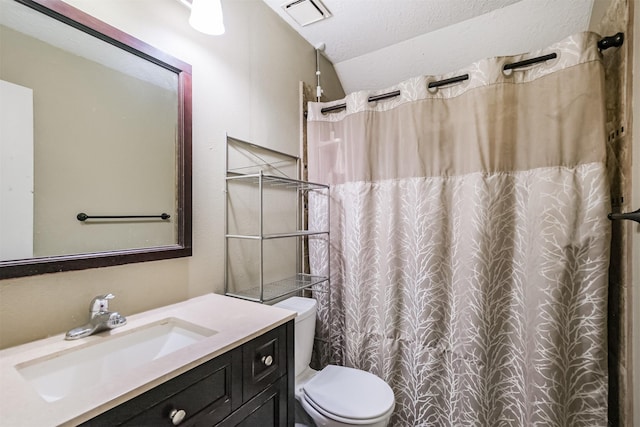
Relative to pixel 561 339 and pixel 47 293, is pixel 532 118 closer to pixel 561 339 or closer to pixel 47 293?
pixel 561 339

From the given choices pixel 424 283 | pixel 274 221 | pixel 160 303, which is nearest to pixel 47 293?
pixel 160 303

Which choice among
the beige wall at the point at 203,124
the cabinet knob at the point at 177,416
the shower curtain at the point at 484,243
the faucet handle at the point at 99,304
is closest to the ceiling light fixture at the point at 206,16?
the beige wall at the point at 203,124

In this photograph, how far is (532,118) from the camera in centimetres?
138

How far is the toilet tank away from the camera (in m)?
1.44

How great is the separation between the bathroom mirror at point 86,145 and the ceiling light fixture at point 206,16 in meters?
0.19

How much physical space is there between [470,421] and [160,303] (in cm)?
163

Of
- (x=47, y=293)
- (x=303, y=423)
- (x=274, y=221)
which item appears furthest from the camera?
(x=274, y=221)

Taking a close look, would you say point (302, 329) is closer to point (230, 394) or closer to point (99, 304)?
point (230, 394)

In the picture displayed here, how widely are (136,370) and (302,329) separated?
0.89 meters

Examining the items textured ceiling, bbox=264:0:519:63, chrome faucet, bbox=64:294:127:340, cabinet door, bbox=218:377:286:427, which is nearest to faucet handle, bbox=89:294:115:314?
chrome faucet, bbox=64:294:127:340

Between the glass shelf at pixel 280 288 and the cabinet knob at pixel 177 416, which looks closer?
the cabinet knob at pixel 177 416

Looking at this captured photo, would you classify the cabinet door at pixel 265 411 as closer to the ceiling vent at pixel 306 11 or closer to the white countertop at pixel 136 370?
the white countertop at pixel 136 370

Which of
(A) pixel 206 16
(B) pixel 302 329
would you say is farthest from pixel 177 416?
(A) pixel 206 16

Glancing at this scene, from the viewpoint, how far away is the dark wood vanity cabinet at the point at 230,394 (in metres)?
0.64
